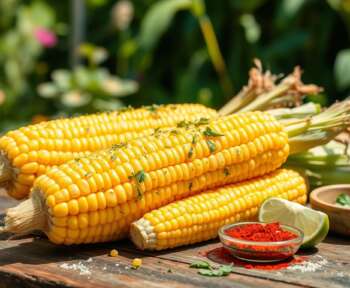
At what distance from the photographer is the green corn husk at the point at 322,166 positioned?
2742mm

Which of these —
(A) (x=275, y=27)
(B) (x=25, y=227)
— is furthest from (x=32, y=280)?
(A) (x=275, y=27)

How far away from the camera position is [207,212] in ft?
7.34

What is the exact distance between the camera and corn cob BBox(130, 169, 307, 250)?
2131 mm

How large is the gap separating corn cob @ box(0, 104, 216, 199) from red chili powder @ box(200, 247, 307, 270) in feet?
1.95

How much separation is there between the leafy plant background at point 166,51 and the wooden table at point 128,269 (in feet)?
9.33

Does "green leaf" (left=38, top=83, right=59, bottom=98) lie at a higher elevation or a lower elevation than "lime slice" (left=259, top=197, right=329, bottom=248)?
higher

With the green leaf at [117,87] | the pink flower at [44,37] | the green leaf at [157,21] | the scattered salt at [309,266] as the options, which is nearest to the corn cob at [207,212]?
the scattered salt at [309,266]

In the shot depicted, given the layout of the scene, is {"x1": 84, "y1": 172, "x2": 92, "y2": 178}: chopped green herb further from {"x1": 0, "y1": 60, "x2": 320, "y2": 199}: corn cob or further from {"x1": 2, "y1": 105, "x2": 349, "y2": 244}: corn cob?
{"x1": 0, "y1": 60, "x2": 320, "y2": 199}: corn cob

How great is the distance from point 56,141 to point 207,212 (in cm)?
59

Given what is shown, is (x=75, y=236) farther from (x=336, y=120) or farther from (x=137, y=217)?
(x=336, y=120)

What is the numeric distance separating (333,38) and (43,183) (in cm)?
398

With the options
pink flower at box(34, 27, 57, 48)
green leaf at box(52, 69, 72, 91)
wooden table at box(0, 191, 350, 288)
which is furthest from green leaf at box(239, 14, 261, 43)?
Answer: wooden table at box(0, 191, 350, 288)

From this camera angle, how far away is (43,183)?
2.09 meters

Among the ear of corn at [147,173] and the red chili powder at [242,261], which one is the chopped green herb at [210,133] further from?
the red chili powder at [242,261]
